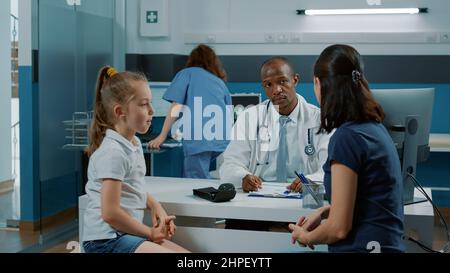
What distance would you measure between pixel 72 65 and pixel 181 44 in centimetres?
110

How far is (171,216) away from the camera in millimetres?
1971

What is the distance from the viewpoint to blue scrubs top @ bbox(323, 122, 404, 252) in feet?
5.16

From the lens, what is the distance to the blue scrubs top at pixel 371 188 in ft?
5.16

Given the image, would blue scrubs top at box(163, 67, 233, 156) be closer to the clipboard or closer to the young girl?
the clipboard

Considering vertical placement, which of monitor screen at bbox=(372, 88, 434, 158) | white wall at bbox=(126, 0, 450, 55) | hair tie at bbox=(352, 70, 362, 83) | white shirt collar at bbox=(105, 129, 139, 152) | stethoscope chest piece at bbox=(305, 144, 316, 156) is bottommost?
stethoscope chest piece at bbox=(305, 144, 316, 156)

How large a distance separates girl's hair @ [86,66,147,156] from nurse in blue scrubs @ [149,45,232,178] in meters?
1.84

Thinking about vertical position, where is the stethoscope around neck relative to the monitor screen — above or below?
below

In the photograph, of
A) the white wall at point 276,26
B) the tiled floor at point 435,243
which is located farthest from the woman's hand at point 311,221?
the white wall at point 276,26

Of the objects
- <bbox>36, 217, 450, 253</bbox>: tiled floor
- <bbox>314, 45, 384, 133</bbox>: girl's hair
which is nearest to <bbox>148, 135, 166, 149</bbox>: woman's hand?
<bbox>36, 217, 450, 253</bbox>: tiled floor

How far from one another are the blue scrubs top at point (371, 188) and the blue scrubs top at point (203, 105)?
2.23m
